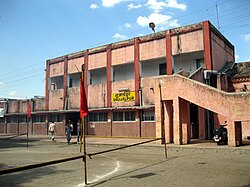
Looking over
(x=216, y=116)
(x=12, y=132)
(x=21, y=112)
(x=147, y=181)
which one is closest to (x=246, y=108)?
(x=216, y=116)

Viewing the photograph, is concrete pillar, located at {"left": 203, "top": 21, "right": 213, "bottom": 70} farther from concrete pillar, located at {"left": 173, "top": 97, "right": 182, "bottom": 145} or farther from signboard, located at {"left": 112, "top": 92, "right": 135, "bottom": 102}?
signboard, located at {"left": 112, "top": 92, "right": 135, "bottom": 102}

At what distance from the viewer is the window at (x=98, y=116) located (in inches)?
1037

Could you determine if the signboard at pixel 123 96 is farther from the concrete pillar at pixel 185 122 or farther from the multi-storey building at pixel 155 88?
the concrete pillar at pixel 185 122

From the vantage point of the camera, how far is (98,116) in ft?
88.2

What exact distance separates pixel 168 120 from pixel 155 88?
2.41m

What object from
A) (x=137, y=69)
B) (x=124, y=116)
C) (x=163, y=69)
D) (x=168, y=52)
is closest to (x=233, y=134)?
(x=168, y=52)

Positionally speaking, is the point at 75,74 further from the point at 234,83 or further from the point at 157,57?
the point at 234,83

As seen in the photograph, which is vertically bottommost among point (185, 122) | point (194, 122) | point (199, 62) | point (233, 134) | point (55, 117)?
point (233, 134)

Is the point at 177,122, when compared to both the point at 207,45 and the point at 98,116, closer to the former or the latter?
the point at 207,45

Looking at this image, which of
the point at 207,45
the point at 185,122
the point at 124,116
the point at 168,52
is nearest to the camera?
the point at 185,122

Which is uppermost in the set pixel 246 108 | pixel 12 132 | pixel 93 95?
pixel 93 95

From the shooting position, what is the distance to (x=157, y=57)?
76.5ft

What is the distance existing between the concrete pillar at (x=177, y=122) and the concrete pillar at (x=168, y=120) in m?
0.79

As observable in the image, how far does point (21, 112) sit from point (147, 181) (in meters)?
31.4
